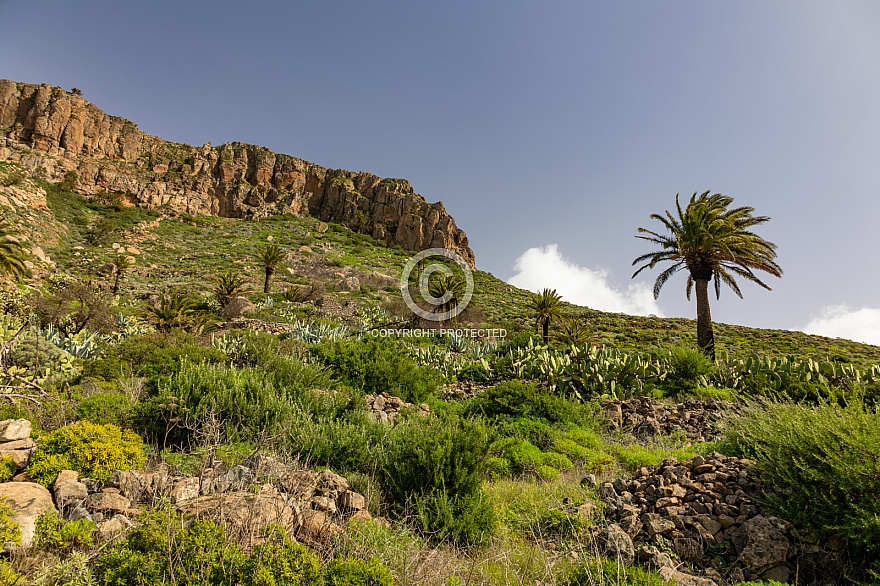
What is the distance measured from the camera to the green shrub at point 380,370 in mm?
9531

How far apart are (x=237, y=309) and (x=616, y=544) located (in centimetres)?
2109

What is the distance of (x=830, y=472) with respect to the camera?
11.4 feet

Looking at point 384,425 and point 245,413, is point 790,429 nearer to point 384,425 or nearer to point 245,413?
point 384,425

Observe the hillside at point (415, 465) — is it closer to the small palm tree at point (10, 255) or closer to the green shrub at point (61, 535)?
the green shrub at point (61, 535)

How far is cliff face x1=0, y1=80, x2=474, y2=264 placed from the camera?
5834 centimetres

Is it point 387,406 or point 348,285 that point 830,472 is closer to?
point 387,406

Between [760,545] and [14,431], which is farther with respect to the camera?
[14,431]

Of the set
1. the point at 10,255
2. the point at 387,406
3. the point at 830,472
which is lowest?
the point at 387,406

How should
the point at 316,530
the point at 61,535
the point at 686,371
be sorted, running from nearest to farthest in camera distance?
the point at 61,535 → the point at 316,530 → the point at 686,371

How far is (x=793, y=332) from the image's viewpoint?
3212 cm

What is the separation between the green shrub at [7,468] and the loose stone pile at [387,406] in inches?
182

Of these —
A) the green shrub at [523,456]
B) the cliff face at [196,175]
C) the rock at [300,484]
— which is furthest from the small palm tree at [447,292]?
the cliff face at [196,175]

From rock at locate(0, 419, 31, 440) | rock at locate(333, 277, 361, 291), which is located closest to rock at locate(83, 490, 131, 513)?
rock at locate(0, 419, 31, 440)

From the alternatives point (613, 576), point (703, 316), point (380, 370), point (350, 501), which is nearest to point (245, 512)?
point (350, 501)
